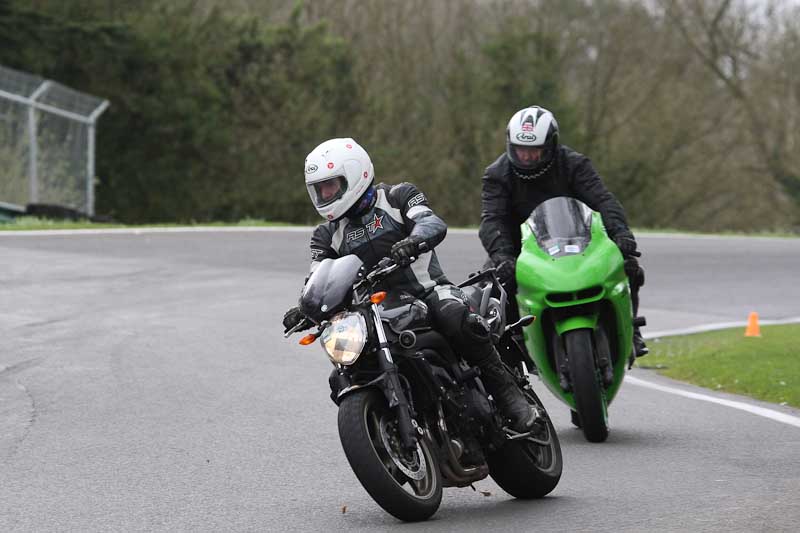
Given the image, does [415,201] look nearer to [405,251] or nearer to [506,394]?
[405,251]

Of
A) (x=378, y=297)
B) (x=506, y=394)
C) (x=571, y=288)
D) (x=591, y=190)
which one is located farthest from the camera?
(x=591, y=190)

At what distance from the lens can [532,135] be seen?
861cm

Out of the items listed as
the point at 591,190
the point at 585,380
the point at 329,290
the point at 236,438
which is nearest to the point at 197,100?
the point at 591,190

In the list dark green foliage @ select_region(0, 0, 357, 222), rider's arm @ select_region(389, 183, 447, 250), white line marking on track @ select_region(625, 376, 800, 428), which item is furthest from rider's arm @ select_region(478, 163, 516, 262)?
dark green foliage @ select_region(0, 0, 357, 222)

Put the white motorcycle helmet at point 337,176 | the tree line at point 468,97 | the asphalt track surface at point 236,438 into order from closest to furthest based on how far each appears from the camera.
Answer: the asphalt track surface at point 236,438
the white motorcycle helmet at point 337,176
the tree line at point 468,97

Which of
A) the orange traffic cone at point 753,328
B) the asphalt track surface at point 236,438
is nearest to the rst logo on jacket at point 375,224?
the asphalt track surface at point 236,438

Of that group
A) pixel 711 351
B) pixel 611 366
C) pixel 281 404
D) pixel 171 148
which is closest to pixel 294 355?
pixel 281 404

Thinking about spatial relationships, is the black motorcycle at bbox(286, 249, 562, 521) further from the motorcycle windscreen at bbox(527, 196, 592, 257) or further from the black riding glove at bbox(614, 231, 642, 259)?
the black riding glove at bbox(614, 231, 642, 259)

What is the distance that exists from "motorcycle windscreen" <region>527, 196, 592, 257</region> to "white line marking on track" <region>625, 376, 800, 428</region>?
1.74m

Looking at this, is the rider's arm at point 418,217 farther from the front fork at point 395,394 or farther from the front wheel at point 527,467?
the front wheel at point 527,467

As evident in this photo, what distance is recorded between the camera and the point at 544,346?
8.25 metres

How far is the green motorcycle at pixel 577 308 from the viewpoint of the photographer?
26.0ft

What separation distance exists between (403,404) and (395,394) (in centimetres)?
5

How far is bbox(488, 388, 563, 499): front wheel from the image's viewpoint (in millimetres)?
6520
